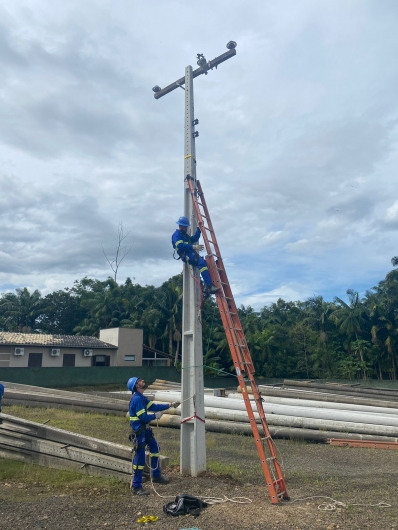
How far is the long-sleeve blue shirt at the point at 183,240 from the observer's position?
24.4 ft

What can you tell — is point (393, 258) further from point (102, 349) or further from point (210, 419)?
point (210, 419)

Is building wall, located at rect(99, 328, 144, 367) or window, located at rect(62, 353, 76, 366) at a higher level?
building wall, located at rect(99, 328, 144, 367)

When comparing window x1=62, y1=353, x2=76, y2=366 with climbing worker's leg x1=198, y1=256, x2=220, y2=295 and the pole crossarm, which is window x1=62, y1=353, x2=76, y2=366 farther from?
climbing worker's leg x1=198, y1=256, x2=220, y2=295

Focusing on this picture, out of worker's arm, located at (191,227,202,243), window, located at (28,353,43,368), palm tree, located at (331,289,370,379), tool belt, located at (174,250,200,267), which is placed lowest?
window, located at (28,353,43,368)

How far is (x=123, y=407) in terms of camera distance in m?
14.7

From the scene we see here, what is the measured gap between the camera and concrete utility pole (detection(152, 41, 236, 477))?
6984 mm

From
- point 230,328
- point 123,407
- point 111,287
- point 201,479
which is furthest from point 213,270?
point 111,287

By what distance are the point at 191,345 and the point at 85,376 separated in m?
22.8

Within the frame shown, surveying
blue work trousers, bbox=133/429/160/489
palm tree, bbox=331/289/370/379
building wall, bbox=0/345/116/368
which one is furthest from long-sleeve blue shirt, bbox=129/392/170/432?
palm tree, bbox=331/289/370/379

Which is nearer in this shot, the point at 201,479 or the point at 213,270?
the point at 201,479

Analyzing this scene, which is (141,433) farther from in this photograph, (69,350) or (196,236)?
(69,350)

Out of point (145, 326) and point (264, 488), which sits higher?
point (145, 326)

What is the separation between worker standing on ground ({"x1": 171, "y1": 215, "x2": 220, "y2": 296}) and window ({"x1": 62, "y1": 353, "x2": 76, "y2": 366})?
28267 millimetres

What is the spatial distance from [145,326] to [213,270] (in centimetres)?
3377
